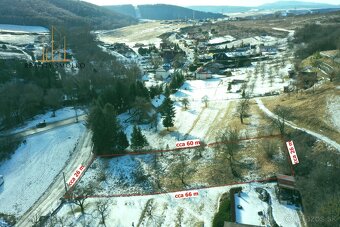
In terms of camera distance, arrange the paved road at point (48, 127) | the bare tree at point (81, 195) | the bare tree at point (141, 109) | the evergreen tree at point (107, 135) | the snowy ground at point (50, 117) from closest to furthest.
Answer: the bare tree at point (81, 195), the evergreen tree at point (107, 135), the paved road at point (48, 127), the bare tree at point (141, 109), the snowy ground at point (50, 117)

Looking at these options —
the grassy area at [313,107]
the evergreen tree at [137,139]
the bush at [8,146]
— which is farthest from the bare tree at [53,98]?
the grassy area at [313,107]

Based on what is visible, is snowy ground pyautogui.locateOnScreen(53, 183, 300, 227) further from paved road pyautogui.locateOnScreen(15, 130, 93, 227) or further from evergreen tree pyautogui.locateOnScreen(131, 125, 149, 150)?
evergreen tree pyautogui.locateOnScreen(131, 125, 149, 150)

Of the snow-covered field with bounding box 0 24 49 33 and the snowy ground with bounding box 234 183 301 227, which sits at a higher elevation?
the snow-covered field with bounding box 0 24 49 33

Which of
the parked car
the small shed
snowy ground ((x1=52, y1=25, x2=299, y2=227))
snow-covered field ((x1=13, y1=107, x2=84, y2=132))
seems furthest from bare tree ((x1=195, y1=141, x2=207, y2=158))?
snow-covered field ((x1=13, y1=107, x2=84, y2=132))

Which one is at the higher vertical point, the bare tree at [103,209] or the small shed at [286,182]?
the small shed at [286,182]

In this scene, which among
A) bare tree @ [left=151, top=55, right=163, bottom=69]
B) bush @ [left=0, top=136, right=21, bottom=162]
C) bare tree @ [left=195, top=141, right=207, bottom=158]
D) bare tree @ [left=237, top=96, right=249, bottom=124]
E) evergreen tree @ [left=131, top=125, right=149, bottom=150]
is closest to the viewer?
bare tree @ [left=195, top=141, right=207, bottom=158]

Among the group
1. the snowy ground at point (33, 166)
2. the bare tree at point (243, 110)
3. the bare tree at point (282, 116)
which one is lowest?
the snowy ground at point (33, 166)

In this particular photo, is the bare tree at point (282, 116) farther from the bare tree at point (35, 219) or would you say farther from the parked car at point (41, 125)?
the parked car at point (41, 125)

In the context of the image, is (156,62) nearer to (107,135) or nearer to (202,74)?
(202,74)
